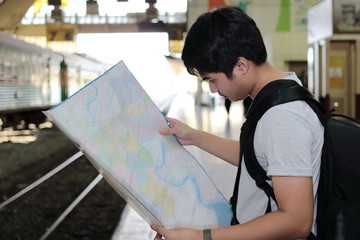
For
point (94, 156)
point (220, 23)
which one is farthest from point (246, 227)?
point (220, 23)

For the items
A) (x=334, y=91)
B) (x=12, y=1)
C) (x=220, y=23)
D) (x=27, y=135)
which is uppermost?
(x=12, y=1)

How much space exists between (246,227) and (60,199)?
18.7ft

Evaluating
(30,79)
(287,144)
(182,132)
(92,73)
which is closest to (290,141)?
(287,144)

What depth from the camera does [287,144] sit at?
136 centimetres

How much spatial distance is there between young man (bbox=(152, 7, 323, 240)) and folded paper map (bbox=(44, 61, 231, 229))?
0.29ft

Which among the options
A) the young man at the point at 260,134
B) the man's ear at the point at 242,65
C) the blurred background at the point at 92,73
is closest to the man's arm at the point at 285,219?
the young man at the point at 260,134

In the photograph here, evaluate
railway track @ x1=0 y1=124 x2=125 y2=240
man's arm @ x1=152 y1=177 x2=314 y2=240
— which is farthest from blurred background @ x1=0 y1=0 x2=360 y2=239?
man's arm @ x1=152 y1=177 x2=314 y2=240

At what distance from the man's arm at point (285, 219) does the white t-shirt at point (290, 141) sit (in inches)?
1.1

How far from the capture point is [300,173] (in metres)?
1.35

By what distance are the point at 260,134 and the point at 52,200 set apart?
18.6ft

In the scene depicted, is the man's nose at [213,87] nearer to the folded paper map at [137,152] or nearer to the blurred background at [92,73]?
the folded paper map at [137,152]

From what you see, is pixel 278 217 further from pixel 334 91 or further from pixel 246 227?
pixel 334 91

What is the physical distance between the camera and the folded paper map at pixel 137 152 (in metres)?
1.40

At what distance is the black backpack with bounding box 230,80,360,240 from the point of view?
56.0 inches
